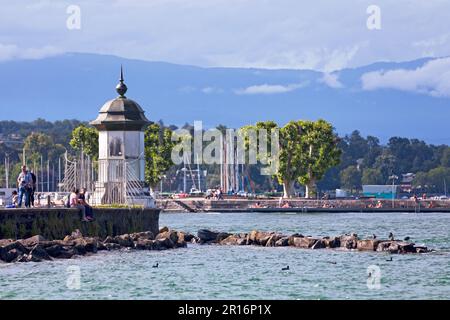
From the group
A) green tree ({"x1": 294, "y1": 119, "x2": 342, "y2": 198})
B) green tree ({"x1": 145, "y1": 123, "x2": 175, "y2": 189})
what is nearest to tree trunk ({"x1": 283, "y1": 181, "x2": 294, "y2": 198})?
green tree ({"x1": 294, "y1": 119, "x2": 342, "y2": 198})

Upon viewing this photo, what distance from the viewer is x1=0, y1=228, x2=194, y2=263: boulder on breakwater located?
50.2 m

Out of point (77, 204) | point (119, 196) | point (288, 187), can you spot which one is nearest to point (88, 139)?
point (288, 187)

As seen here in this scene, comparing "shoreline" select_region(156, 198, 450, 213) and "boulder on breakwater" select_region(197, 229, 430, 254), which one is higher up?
"shoreline" select_region(156, 198, 450, 213)

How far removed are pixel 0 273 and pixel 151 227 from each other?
19322 mm

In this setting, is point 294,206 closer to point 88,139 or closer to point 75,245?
point 88,139

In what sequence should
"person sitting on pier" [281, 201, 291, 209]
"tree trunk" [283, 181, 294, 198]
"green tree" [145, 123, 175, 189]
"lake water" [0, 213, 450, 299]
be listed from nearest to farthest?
"lake water" [0, 213, 450, 299]
"green tree" [145, 123, 175, 189]
"person sitting on pier" [281, 201, 291, 209]
"tree trunk" [283, 181, 294, 198]

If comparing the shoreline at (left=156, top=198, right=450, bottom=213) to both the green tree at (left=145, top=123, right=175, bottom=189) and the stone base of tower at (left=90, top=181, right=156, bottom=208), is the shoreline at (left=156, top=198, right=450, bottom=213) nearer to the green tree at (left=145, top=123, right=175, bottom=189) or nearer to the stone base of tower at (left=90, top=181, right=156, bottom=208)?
the green tree at (left=145, top=123, right=175, bottom=189)

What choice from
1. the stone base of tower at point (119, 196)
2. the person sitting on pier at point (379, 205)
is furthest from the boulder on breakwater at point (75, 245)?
the person sitting on pier at point (379, 205)

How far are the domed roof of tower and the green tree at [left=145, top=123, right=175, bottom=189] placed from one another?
231ft

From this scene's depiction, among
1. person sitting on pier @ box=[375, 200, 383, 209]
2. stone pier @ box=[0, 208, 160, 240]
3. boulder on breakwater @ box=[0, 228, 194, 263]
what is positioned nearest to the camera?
boulder on breakwater @ box=[0, 228, 194, 263]

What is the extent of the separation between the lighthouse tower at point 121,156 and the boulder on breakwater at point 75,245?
8.77 ft

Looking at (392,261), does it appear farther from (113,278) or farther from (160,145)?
(160,145)
